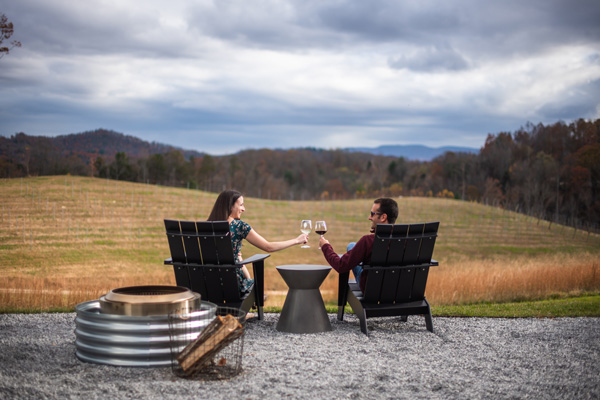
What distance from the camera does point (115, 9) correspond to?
50.8 ft

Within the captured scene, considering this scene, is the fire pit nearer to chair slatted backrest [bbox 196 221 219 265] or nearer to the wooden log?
the wooden log

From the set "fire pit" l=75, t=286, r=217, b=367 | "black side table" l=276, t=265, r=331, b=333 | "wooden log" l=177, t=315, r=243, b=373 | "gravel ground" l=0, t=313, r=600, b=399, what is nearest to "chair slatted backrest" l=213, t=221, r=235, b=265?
"black side table" l=276, t=265, r=331, b=333

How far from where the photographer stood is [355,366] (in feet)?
14.5

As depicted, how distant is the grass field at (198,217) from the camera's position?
10.5 m

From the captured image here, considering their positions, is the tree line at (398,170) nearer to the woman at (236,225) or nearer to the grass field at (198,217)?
the grass field at (198,217)

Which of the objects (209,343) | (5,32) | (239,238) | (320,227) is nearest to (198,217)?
(5,32)

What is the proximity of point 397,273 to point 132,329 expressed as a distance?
2487mm

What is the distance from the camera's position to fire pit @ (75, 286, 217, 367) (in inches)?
170

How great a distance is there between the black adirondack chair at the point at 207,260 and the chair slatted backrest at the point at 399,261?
1.18m

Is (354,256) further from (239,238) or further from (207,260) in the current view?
(207,260)

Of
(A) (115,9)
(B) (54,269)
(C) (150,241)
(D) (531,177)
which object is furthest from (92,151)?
(D) (531,177)

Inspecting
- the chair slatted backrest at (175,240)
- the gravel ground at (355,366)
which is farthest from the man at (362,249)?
the chair slatted backrest at (175,240)

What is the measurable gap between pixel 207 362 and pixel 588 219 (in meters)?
39.1

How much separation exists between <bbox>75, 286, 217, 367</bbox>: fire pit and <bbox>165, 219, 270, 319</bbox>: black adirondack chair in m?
1.05
